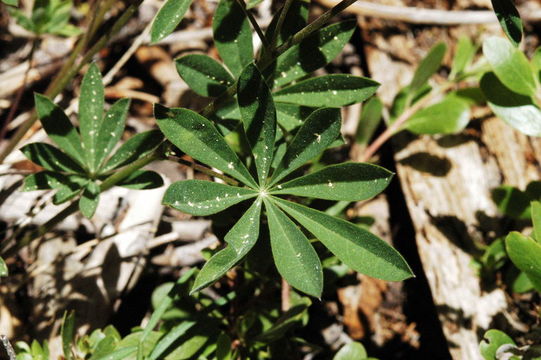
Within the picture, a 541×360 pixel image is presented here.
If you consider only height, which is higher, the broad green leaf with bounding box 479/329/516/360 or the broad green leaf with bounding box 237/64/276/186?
the broad green leaf with bounding box 237/64/276/186

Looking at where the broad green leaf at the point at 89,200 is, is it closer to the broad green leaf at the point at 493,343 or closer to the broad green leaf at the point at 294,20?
the broad green leaf at the point at 294,20

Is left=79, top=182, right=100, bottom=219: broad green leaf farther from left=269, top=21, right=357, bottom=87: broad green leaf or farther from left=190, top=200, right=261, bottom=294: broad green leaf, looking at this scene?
left=269, top=21, right=357, bottom=87: broad green leaf

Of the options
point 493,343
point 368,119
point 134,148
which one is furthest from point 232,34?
point 493,343

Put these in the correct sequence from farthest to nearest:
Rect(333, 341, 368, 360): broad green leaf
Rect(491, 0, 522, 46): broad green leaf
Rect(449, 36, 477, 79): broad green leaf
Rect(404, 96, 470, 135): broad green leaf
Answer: Rect(449, 36, 477, 79): broad green leaf < Rect(404, 96, 470, 135): broad green leaf < Rect(333, 341, 368, 360): broad green leaf < Rect(491, 0, 522, 46): broad green leaf

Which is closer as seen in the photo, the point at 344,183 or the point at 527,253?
the point at 344,183

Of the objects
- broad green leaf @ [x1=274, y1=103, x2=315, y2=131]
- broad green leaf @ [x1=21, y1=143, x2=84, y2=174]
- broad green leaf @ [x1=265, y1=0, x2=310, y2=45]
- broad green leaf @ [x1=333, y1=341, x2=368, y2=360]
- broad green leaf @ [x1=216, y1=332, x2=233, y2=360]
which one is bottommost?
broad green leaf @ [x1=333, y1=341, x2=368, y2=360]

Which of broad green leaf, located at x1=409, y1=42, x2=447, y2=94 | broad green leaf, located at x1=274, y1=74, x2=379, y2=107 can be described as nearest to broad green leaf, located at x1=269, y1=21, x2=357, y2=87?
broad green leaf, located at x1=274, y1=74, x2=379, y2=107

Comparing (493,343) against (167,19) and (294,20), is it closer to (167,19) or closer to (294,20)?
(294,20)
